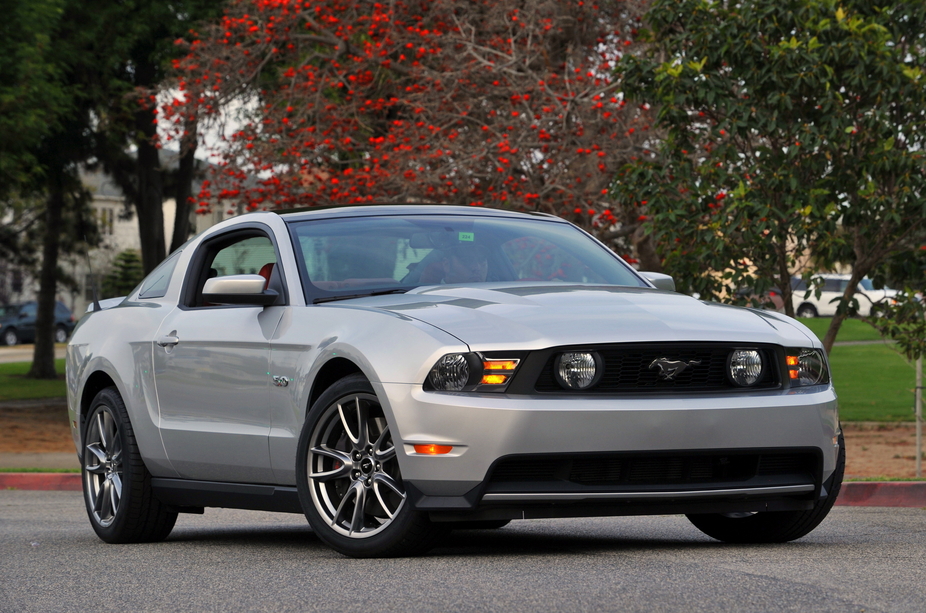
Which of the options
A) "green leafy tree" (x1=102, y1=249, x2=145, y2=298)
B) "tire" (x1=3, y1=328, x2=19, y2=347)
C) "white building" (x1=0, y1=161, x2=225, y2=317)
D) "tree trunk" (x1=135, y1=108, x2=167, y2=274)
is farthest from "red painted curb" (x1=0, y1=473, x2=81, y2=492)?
"green leafy tree" (x1=102, y1=249, x2=145, y2=298)

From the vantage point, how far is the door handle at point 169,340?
7.16 meters

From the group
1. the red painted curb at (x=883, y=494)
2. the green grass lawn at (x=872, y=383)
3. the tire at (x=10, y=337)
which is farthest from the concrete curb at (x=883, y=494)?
the tire at (x=10, y=337)

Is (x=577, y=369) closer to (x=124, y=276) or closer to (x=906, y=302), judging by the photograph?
(x=906, y=302)

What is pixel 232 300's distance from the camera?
6527 mm

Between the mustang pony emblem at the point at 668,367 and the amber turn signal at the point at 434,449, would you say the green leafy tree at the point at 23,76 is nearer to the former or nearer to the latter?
the amber turn signal at the point at 434,449

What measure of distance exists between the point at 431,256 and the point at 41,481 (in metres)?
9.07

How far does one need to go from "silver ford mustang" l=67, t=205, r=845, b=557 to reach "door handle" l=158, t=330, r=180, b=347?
1 cm

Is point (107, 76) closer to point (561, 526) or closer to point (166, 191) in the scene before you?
point (166, 191)

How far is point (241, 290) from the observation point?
645 centimetres

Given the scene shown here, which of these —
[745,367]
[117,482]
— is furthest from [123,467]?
[745,367]

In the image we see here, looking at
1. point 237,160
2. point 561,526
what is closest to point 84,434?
point 561,526

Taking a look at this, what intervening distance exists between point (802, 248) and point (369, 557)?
26.0 feet

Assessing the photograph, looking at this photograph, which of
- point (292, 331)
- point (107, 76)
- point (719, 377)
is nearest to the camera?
point (719, 377)

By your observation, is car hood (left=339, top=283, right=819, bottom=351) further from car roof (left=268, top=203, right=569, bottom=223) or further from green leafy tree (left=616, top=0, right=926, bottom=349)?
green leafy tree (left=616, top=0, right=926, bottom=349)
